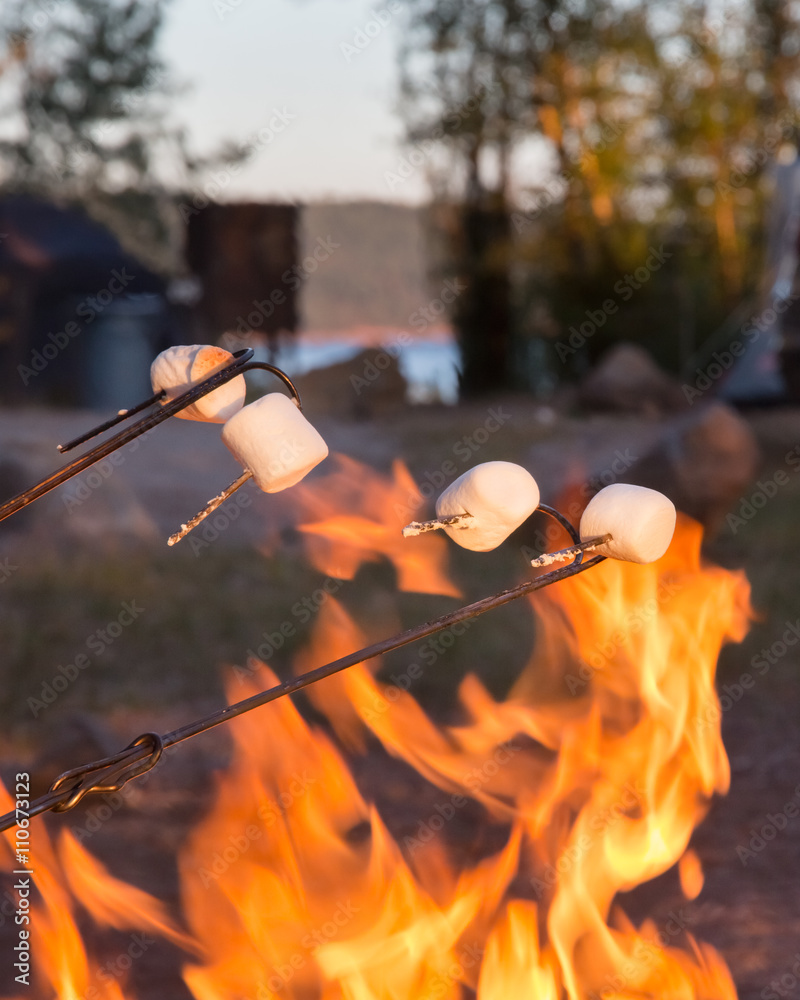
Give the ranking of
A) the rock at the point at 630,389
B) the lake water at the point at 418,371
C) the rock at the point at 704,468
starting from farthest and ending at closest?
the lake water at the point at 418,371 → the rock at the point at 630,389 → the rock at the point at 704,468

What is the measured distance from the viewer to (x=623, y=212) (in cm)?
1473

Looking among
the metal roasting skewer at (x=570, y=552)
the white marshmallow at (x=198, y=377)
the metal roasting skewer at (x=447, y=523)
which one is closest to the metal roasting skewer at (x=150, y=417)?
the white marshmallow at (x=198, y=377)

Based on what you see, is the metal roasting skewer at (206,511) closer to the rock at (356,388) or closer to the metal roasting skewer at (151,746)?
the metal roasting skewer at (151,746)

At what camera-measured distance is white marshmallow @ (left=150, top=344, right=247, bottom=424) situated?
1169 mm

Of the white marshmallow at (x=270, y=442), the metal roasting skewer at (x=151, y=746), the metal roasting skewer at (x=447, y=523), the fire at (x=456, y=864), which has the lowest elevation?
the fire at (x=456, y=864)

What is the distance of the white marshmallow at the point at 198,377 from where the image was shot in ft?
3.84

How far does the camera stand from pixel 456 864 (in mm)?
2680

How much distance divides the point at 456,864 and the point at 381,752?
2.50 ft

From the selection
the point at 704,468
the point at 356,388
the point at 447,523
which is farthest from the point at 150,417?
the point at 356,388

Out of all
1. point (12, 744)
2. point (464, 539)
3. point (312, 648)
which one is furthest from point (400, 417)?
point (464, 539)

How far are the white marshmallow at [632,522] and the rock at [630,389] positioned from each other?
10668mm

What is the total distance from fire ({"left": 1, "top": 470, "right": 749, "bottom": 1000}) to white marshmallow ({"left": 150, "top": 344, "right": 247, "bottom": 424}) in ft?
2.02

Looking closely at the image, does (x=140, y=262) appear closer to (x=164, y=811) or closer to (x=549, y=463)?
(x=549, y=463)

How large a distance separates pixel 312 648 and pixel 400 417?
926 centimetres
